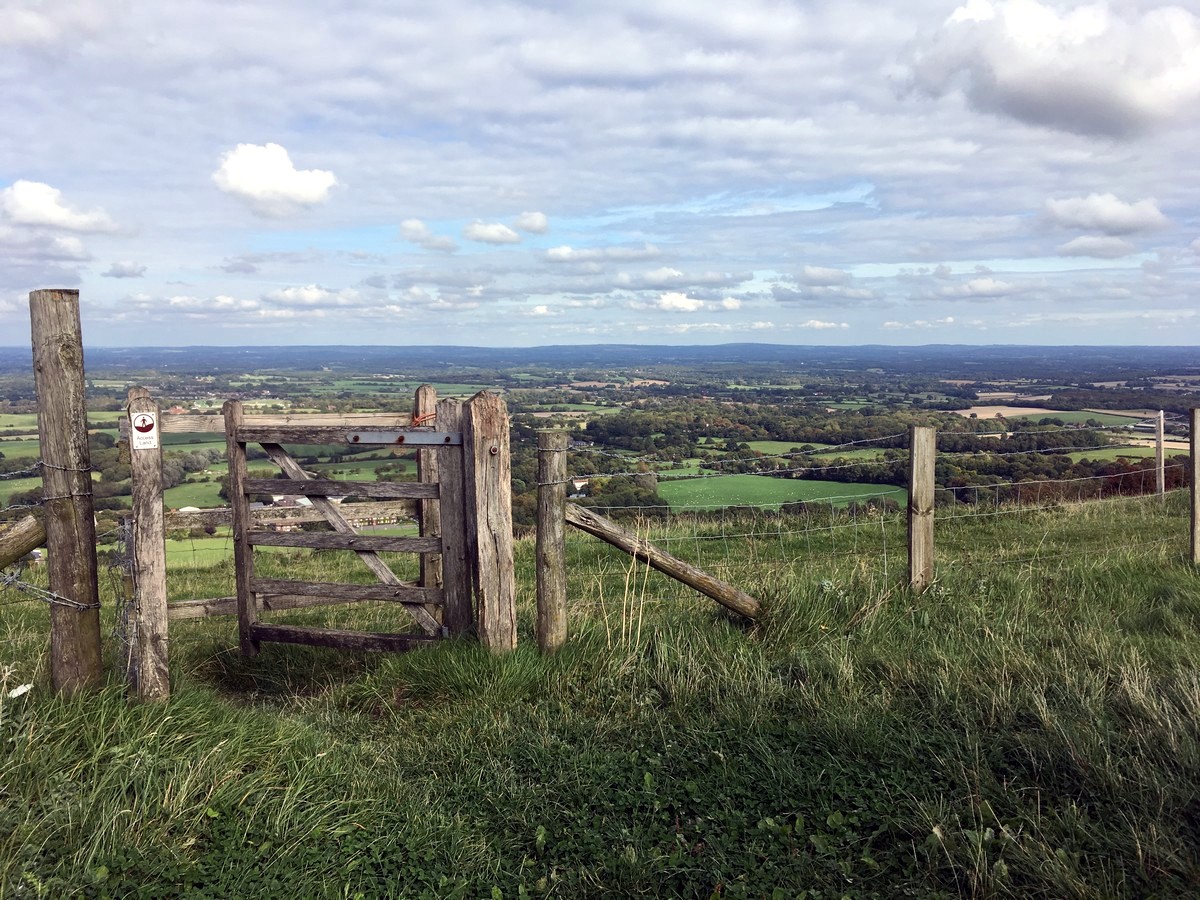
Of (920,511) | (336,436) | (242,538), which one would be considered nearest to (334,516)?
(336,436)

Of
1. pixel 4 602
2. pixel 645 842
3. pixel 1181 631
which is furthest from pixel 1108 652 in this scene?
pixel 4 602

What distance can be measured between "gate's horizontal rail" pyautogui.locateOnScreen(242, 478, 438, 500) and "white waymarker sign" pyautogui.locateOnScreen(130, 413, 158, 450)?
55.1 inches

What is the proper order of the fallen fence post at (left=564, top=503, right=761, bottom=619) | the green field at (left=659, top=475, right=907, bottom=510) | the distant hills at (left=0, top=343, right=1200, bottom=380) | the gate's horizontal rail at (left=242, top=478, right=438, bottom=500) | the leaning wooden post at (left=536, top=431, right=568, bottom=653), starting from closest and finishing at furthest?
1. the leaning wooden post at (left=536, top=431, right=568, bottom=653)
2. the fallen fence post at (left=564, top=503, right=761, bottom=619)
3. the gate's horizontal rail at (left=242, top=478, right=438, bottom=500)
4. the green field at (left=659, top=475, right=907, bottom=510)
5. the distant hills at (left=0, top=343, right=1200, bottom=380)

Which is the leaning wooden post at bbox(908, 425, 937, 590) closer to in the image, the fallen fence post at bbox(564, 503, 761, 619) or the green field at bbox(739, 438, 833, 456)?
the fallen fence post at bbox(564, 503, 761, 619)

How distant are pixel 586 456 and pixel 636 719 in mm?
3372

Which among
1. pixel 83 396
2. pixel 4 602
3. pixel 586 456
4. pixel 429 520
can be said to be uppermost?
pixel 83 396

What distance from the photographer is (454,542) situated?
6.45m

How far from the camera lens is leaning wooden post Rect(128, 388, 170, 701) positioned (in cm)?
519

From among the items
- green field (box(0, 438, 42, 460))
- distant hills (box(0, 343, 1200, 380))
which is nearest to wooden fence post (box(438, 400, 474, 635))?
green field (box(0, 438, 42, 460))

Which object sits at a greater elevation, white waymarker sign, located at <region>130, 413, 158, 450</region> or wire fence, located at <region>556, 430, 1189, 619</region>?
white waymarker sign, located at <region>130, 413, 158, 450</region>

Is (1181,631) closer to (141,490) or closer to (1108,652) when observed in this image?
(1108,652)

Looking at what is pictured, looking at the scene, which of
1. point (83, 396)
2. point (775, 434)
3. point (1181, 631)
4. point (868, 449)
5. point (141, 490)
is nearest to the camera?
point (83, 396)

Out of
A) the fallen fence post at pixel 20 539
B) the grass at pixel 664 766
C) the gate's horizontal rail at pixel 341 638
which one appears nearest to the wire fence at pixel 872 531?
the grass at pixel 664 766

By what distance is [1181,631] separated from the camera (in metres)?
6.18
